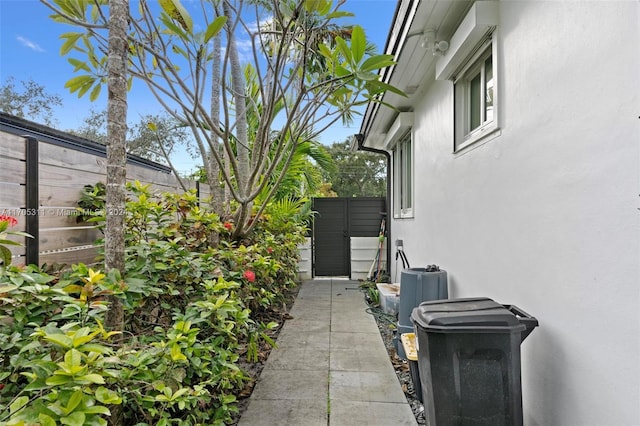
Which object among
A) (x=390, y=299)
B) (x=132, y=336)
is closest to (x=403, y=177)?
(x=390, y=299)

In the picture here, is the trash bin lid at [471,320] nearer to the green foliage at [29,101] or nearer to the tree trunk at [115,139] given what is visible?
the tree trunk at [115,139]

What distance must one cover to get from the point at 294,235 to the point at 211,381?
162 inches

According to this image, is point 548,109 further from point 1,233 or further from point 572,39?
point 1,233

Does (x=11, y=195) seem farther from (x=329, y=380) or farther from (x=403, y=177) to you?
(x=403, y=177)

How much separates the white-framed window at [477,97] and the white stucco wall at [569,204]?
0.40 ft

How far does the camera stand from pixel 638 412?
1.17 meters

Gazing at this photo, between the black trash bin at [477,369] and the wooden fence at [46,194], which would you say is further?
the wooden fence at [46,194]

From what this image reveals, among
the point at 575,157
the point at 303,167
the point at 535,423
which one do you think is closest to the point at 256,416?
the point at 535,423

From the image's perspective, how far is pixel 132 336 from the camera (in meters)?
1.76

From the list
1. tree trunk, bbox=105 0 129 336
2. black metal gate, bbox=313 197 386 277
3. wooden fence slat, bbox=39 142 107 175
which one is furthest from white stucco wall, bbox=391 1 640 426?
black metal gate, bbox=313 197 386 277

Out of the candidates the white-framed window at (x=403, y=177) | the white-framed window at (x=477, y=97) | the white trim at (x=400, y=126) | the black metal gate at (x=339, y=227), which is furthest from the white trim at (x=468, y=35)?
the black metal gate at (x=339, y=227)

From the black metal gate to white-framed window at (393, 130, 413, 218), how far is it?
1.33 metres

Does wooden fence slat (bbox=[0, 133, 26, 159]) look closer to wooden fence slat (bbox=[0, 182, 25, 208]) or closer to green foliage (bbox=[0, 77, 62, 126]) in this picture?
wooden fence slat (bbox=[0, 182, 25, 208])

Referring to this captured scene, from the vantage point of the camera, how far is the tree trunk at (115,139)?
1.80m
